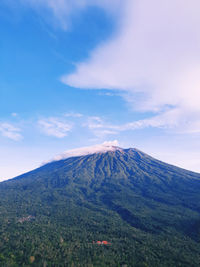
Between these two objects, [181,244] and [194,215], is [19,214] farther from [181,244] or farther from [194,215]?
[194,215]

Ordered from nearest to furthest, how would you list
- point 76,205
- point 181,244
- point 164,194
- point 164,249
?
point 164,249
point 181,244
point 76,205
point 164,194

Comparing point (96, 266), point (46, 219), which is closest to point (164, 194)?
point (46, 219)

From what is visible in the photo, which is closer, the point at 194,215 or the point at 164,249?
the point at 164,249

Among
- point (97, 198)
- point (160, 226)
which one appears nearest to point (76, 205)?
point (97, 198)

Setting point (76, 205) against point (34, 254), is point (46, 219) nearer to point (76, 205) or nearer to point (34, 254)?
point (76, 205)

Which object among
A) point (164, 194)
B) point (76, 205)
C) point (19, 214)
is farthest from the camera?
point (164, 194)

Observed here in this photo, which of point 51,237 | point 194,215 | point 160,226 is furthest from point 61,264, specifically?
point 194,215

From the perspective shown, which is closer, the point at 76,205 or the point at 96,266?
the point at 96,266

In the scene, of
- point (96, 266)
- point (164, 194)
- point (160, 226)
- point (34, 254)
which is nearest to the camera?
point (96, 266)

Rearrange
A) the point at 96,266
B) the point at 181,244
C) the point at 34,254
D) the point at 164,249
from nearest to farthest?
the point at 96,266 < the point at 34,254 < the point at 164,249 < the point at 181,244
